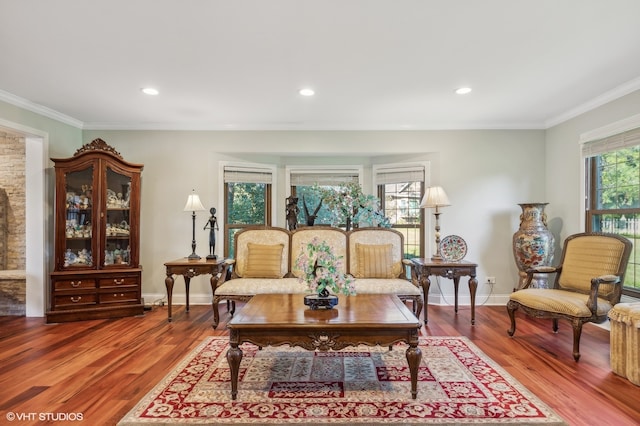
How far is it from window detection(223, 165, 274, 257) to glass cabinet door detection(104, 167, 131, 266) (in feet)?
4.08

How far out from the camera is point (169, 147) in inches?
188

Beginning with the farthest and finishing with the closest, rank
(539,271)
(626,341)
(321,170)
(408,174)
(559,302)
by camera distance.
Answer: (321,170) → (408,174) → (539,271) → (559,302) → (626,341)

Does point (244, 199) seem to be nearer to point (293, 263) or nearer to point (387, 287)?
point (293, 263)

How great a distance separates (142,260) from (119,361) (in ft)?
6.89

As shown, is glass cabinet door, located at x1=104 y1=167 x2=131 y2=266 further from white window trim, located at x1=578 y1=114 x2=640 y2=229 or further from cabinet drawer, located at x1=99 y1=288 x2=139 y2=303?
white window trim, located at x1=578 y1=114 x2=640 y2=229

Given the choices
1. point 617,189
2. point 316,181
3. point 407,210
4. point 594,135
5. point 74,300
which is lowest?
point 74,300

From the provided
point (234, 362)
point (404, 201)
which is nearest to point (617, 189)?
point (404, 201)

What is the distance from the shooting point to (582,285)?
333 cm

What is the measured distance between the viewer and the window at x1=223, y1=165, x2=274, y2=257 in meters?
5.03

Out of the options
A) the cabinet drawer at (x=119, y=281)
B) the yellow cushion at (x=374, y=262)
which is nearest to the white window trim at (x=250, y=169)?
the cabinet drawer at (x=119, y=281)

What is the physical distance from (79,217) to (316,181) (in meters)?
3.12

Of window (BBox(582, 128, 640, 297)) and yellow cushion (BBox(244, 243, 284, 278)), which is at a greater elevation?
window (BBox(582, 128, 640, 297))

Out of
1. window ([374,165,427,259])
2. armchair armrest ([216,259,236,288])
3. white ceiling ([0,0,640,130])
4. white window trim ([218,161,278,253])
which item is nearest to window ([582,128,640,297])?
white ceiling ([0,0,640,130])

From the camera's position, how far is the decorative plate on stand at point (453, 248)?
4.16 metres
